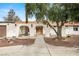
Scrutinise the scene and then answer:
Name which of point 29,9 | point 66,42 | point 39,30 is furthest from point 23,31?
point 66,42

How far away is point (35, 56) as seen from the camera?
20.0 feet

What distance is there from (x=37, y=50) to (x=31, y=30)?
1.05ft

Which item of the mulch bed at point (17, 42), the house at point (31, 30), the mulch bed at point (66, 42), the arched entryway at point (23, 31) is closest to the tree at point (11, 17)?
the house at point (31, 30)

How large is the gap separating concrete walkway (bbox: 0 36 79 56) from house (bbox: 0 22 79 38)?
4.9 inches

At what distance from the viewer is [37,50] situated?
6145 millimetres

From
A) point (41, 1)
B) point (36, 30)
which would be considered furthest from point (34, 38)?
point (41, 1)

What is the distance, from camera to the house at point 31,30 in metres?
6.16

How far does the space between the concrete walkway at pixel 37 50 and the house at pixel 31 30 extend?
0.12 meters

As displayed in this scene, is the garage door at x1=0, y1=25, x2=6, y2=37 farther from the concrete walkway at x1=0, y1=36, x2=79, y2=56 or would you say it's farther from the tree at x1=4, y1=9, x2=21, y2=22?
the concrete walkway at x1=0, y1=36, x2=79, y2=56

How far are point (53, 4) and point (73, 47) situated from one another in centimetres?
73

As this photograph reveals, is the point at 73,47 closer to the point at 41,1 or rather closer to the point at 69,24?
the point at 69,24

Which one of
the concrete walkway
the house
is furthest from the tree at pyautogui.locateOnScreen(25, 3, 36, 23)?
the concrete walkway

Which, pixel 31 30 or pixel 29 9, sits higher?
pixel 29 9

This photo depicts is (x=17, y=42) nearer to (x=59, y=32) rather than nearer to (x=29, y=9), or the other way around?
(x=29, y=9)
